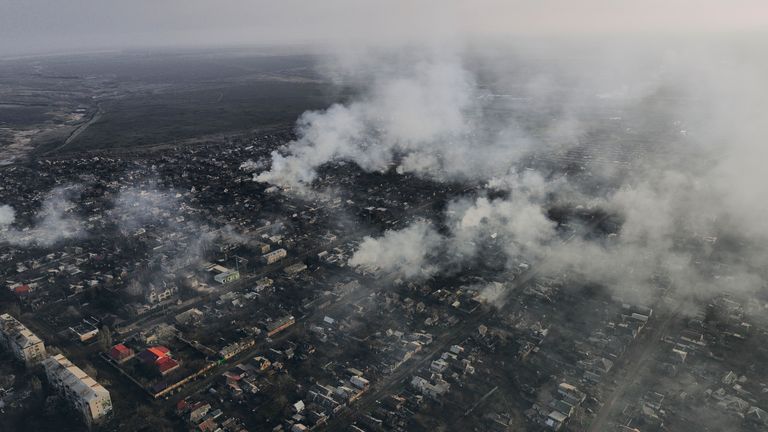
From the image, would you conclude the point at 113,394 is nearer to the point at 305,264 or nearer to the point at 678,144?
the point at 305,264

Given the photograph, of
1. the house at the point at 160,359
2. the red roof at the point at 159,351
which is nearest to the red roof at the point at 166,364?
the house at the point at 160,359

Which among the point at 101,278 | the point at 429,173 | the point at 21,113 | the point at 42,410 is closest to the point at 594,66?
the point at 429,173

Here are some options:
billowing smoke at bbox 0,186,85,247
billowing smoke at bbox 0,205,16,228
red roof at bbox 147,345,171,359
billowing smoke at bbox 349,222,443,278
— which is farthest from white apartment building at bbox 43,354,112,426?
billowing smoke at bbox 0,205,16,228

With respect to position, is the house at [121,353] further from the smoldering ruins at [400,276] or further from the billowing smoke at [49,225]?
the billowing smoke at [49,225]

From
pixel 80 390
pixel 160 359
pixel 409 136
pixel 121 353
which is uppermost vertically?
pixel 409 136

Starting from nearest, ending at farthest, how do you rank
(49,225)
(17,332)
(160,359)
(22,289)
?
1. (160,359)
2. (17,332)
3. (22,289)
4. (49,225)

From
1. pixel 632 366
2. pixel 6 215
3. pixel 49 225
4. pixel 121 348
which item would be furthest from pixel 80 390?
pixel 6 215

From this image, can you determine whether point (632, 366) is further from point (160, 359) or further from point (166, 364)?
point (160, 359)
